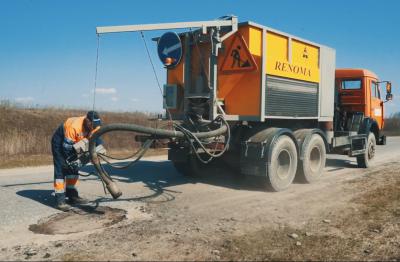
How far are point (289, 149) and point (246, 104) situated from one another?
133cm

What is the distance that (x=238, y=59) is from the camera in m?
7.46

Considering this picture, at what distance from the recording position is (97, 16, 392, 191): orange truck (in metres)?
7.36

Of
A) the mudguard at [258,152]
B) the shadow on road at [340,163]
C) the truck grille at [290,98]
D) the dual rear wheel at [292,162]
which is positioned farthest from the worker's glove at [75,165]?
the shadow on road at [340,163]

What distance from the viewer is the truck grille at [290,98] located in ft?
25.1

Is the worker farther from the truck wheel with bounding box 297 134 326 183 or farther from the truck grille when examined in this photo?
the truck wheel with bounding box 297 134 326 183

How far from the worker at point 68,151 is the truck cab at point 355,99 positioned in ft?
23.8

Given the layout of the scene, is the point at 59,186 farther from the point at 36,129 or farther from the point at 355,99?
the point at 36,129

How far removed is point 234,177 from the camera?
30.1 ft

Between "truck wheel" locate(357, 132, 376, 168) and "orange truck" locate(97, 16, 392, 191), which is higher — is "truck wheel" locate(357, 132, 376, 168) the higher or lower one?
the lower one

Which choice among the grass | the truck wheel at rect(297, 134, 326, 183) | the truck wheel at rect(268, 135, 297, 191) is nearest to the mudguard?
the truck wheel at rect(268, 135, 297, 191)

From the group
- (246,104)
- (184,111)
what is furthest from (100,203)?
(246,104)

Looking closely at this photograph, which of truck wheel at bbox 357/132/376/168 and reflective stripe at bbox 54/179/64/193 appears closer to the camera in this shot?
reflective stripe at bbox 54/179/64/193

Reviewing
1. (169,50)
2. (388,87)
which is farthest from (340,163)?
(169,50)

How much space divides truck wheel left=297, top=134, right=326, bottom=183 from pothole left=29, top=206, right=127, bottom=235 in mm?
4114
